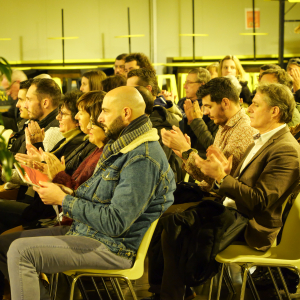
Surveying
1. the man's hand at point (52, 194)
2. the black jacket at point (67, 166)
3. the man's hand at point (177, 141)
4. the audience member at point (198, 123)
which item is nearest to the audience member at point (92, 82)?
the audience member at point (198, 123)

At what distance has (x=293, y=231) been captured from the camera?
6.62ft

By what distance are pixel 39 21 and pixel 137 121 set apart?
8.26 meters

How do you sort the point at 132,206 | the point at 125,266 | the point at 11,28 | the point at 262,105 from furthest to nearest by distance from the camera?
the point at 11,28, the point at 262,105, the point at 125,266, the point at 132,206

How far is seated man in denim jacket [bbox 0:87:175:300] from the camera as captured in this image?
68.3 inches

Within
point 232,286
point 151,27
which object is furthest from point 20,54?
point 232,286

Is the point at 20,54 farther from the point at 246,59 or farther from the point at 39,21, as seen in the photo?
the point at 246,59

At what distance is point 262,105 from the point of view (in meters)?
2.21

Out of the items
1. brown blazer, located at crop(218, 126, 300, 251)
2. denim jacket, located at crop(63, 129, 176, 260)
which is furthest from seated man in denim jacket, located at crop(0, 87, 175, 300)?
brown blazer, located at crop(218, 126, 300, 251)

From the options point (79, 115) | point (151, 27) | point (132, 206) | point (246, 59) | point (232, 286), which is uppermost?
point (151, 27)

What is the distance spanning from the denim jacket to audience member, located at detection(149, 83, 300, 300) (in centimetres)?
26

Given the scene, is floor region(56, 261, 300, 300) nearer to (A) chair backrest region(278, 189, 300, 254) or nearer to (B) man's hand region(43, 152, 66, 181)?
(A) chair backrest region(278, 189, 300, 254)

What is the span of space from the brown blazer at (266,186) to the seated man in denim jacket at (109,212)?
13.6 inches

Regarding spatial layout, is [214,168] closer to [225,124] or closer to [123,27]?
[225,124]

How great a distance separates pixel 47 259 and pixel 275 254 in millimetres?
1061
